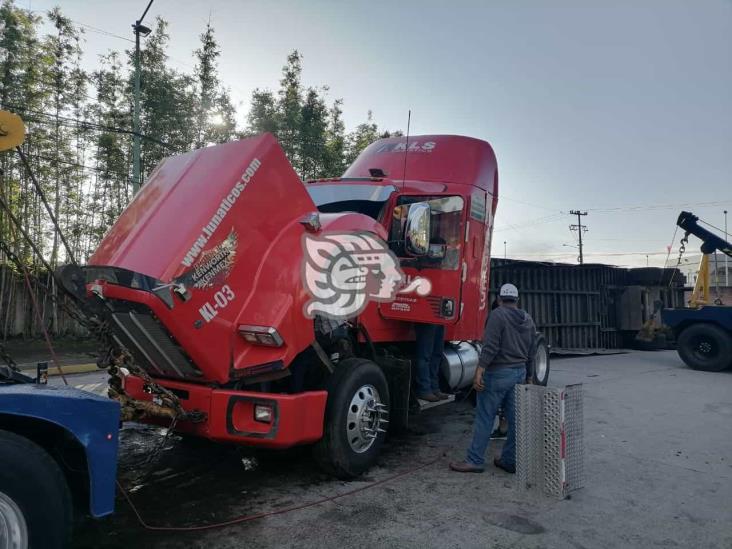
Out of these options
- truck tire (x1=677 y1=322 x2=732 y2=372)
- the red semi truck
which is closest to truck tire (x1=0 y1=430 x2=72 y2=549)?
the red semi truck

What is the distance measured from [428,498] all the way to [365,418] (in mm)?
818

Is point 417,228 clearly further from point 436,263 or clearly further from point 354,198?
point 354,198

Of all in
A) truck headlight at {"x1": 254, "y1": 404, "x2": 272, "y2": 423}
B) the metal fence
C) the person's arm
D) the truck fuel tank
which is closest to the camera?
truck headlight at {"x1": 254, "y1": 404, "x2": 272, "y2": 423}

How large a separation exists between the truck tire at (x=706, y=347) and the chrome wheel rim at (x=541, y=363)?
6919 mm

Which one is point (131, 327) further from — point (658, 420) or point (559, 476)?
point (658, 420)

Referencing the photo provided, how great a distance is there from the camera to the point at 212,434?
12.5ft

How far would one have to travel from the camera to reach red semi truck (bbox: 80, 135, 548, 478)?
3521 mm

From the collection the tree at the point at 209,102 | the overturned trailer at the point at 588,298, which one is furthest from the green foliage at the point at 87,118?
the overturned trailer at the point at 588,298

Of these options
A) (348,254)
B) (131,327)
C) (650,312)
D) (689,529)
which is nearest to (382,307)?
(348,254)

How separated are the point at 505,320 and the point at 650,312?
16.3 m

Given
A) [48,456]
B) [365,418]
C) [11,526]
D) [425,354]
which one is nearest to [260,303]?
[365,418]

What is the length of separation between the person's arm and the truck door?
802mm

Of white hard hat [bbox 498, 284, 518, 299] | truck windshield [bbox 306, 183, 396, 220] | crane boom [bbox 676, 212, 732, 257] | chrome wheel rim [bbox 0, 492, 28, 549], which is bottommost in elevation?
chrome wheel rim [bbox 0, 492, 28, 549]

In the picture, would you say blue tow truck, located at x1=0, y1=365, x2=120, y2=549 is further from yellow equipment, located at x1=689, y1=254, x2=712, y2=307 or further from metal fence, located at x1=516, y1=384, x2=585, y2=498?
yellow equipment, located at x1=689, y1=254, x2=712, y2=307
